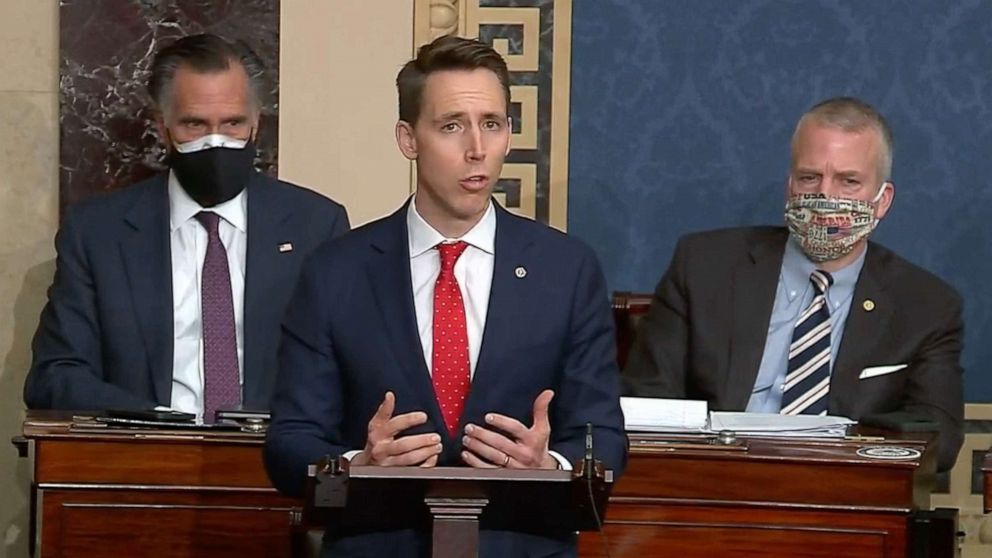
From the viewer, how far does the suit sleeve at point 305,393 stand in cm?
362

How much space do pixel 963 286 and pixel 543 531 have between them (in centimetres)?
277

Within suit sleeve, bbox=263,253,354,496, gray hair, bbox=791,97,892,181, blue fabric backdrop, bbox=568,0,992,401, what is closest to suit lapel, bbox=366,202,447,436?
suit sleeve, bbox=263,253,354,496

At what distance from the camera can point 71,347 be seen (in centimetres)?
485

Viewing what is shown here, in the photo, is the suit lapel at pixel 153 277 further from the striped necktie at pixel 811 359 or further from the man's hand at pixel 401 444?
the man's hand at pixel 401 444

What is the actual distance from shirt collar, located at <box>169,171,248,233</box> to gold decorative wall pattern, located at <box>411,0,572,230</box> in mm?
954

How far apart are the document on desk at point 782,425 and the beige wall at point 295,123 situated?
171 centimetres

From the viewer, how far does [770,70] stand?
234 inches

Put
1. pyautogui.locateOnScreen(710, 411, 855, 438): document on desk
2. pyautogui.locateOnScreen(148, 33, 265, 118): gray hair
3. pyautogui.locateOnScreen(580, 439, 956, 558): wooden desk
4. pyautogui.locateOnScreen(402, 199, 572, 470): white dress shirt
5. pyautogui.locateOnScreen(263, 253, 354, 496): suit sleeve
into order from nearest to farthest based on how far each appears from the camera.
Answer: pyautogui.locateOnScreen(263, 253, 354, 496): suit sleeve → pyautogui.locateOnScreen(402, 199, 572, 470): white dress shirt → pyautogui.locateOnScreen(580, 439, 956, 558): wooden desk → pyautogui.locateOnScreen(710, 411, 855, 438): document on desk → pyautogui.locateOnScreen(148, 33, 265, 118): gray hair

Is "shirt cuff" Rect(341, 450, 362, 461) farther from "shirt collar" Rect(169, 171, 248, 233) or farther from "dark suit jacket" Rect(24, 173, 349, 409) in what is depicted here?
"shirt collar" Rect(169, 171, 248, 233)

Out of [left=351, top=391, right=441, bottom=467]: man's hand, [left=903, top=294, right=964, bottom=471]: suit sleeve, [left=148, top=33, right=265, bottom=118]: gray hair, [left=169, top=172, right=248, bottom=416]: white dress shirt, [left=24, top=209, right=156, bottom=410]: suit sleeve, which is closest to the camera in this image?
[left=351, top=391, right=441, bottom=467]: man's hand

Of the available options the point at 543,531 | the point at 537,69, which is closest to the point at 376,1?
the point at 537,69

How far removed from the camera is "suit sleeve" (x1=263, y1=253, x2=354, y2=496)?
11.9ft

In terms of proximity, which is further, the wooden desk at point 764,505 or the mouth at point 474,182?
the wooden desk at point 764,505

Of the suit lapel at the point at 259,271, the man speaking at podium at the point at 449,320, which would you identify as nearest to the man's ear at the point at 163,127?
the suit lapel at the point at 259,271
